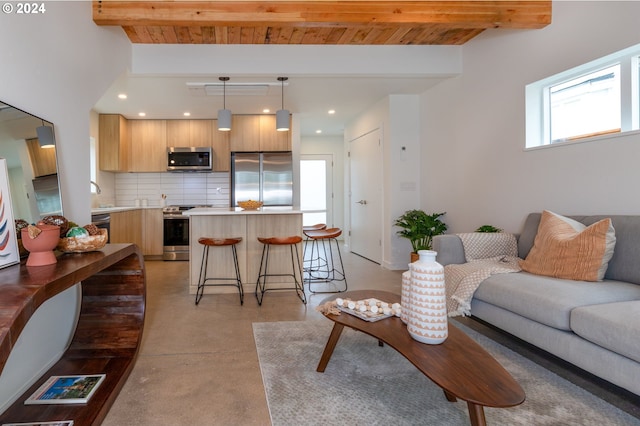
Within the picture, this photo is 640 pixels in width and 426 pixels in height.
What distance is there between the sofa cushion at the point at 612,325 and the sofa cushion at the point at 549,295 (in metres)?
0.07

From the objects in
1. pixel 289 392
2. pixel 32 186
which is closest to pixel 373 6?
pixel 32 186

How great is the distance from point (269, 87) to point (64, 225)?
2.95 m

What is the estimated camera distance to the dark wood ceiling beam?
9.00ft

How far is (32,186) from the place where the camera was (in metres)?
1.77

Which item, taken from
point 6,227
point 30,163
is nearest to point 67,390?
point 6,227

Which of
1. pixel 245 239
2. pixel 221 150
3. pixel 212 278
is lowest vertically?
pixel 212 278

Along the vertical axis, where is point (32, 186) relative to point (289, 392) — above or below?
above

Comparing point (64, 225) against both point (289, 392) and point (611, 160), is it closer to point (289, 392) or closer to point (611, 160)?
point (289, 392)

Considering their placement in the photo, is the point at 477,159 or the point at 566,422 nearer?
the point at 566,422

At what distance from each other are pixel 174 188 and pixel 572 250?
18.7ft

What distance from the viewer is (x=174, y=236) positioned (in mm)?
5355

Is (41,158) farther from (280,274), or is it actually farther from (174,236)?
(174,236)

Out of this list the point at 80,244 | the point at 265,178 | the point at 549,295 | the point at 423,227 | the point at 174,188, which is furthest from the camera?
the point at 174,188

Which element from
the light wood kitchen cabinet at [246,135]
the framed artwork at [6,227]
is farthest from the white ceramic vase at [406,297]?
the light wood kitchen cabinet at [246,135]
